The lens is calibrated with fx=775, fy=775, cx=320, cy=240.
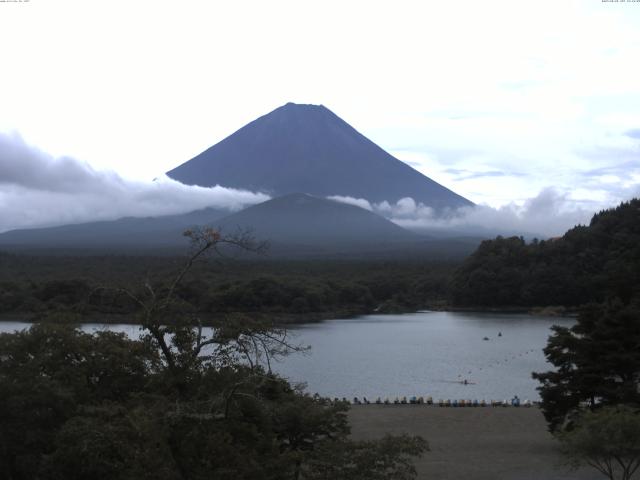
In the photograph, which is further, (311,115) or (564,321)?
(311,115)

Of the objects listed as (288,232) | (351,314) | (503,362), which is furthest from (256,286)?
(288,232)

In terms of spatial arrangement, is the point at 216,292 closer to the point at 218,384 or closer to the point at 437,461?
the point at 437,461

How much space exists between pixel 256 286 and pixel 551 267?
19.3m

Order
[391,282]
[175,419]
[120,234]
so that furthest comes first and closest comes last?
[120,234] < [391,282] < [175,419]

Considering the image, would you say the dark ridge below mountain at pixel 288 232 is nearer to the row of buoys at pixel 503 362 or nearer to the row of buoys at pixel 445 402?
the row of buoys at pixel 503 362

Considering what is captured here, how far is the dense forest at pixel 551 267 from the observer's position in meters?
48.6

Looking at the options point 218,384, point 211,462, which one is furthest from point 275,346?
point 211,462

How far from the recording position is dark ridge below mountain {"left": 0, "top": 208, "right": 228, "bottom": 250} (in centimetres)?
9944

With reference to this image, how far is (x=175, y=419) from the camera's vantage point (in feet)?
16.1

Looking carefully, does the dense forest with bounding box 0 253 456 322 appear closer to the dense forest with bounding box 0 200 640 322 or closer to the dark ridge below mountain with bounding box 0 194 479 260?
the dense forest with bounding box 0 200 640 322

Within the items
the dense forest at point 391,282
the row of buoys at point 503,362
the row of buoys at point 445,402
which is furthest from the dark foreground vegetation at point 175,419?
the dense forest at point 391,282

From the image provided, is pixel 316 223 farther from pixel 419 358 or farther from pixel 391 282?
pixel 419 358

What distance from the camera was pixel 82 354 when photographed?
27.6ft

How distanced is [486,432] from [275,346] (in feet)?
34.2
